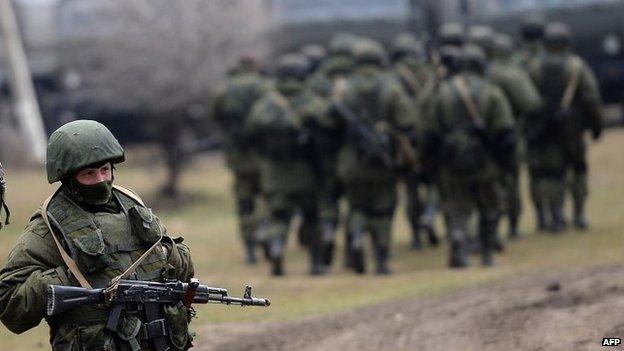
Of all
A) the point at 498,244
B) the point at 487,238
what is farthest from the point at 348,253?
the point at 498,244

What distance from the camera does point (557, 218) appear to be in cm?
1526

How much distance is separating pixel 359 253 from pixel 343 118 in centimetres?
133

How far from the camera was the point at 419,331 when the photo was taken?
30.2 ft

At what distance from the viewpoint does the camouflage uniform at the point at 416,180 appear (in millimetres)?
15352

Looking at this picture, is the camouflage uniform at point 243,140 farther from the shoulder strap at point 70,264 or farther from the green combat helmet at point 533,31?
the shoulder strap at point 70,264

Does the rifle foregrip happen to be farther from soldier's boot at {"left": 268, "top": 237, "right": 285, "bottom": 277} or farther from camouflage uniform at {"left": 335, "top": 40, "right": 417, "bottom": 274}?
soldier's boot at {"left": 268, "top": 237, "right": 285, "bottom": 277}

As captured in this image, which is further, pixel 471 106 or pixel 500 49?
pixel 500 49

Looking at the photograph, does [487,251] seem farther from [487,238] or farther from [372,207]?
[372,207]

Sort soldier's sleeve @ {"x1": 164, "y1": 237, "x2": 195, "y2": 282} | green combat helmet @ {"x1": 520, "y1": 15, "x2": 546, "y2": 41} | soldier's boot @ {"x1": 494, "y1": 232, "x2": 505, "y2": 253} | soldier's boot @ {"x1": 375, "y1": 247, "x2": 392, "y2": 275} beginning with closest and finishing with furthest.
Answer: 1. soldier's sleeve @ {"x1": 164, "y1": 237, "x2": 195, "y2": 282}
2. soldier's boot @ {"x1": 375, "y1": 247, "x2": 392, "y2": 275}
3. soldier's boot @ {"x1": 494, "y1": 232, "x2": 505, "y2": 253}
4. green combat helmet @ {"x1": 520, "y1": 15, "x2": 546, "y2": 41}

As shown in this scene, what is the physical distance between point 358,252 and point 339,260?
157 centimetres

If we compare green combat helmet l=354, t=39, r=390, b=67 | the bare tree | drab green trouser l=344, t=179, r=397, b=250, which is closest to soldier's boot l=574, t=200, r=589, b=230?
drab green trouser l=344, t=179, r=397, b=250

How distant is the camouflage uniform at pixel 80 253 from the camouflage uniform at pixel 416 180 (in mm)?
9255

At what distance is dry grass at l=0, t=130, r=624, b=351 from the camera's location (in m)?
11.5

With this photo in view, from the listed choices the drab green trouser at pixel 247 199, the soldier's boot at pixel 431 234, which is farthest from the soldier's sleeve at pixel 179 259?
the soldier's boot at pixel 431 234
